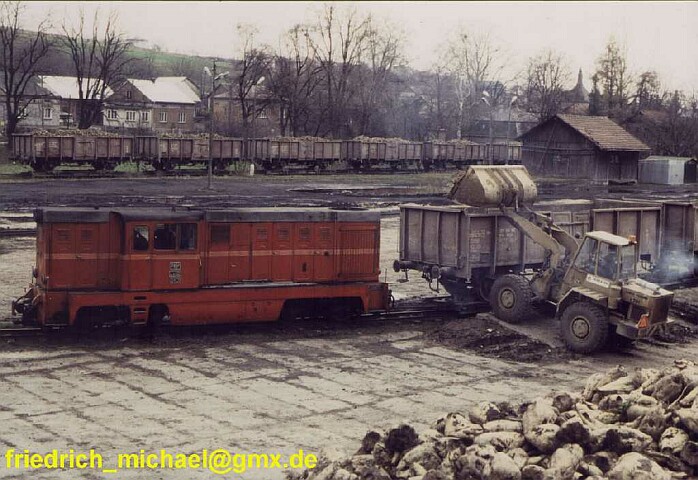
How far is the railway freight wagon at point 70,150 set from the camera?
53062 millimetres

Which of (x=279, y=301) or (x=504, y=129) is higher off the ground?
(x=504, y=129)

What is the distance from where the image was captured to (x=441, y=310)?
21359 millimetres

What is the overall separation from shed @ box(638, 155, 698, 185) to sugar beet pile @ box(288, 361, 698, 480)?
61.2 metres

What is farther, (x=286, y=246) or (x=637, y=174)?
(x=637, y=174)

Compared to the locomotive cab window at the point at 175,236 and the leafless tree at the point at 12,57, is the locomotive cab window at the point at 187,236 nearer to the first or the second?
the locomotive cab window at the point at 175,236

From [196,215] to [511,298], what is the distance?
716cm

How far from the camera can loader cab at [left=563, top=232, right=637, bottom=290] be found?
17109 millimetres

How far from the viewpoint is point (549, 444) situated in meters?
9.55

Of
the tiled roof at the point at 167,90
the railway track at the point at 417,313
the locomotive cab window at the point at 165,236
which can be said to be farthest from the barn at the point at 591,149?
the locomotive cab window at the point at 165,236

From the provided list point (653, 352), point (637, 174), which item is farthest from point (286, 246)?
point (637, 174)

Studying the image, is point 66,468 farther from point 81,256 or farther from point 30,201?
point 30,201

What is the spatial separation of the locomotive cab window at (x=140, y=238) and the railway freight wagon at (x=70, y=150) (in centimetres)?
3780

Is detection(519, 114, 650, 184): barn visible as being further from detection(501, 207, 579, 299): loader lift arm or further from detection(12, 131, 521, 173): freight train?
detection(501, 207, 579, 299): loader lift arm

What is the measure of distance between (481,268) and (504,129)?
83.0m
